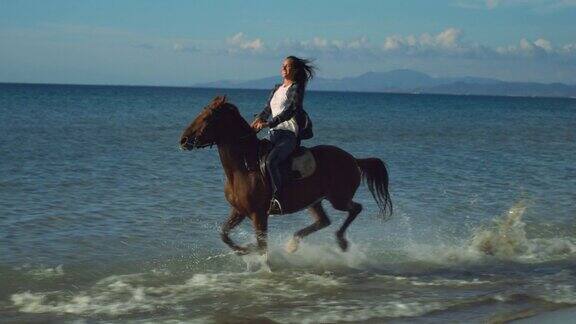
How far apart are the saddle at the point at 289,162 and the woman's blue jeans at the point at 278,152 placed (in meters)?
0.06

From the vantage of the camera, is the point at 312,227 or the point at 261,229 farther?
the point at 312,227

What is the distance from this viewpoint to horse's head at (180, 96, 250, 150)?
9.05 meters

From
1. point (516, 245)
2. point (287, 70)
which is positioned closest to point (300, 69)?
point (287, 70)

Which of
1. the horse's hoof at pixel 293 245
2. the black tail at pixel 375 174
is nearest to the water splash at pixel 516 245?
the black tail at pixel 375 174

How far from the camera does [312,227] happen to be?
10.5m

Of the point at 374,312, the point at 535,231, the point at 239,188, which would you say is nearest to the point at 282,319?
the point at 374,312

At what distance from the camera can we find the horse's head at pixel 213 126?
905 centimetres

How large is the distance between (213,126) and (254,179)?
0.85 metres

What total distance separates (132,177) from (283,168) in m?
10.1

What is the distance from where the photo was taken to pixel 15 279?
30.3 ft

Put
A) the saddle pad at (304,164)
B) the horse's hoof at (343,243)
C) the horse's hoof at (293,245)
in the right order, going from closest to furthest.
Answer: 1. the saddle pad at (304,164)
2. the horse's hoof at (293,245)
3. the horse's hoof at (343,243)

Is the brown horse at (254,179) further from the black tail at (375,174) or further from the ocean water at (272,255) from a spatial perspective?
the ocean water at (272,255)

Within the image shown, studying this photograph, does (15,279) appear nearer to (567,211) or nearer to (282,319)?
(282,319)

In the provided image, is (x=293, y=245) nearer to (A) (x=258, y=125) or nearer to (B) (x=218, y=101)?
(A) (x=258, y=125)
